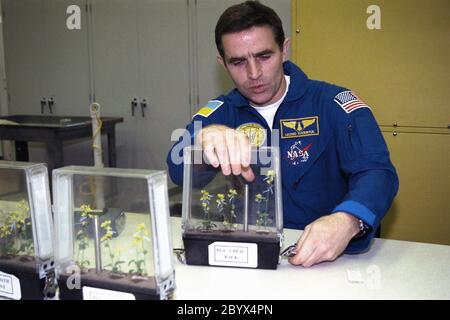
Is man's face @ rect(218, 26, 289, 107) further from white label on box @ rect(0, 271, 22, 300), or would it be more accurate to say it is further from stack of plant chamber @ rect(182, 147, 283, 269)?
white label on box @ rect(0, 271, 22, 300)

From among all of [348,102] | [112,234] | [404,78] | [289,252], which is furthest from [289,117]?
[404,78]

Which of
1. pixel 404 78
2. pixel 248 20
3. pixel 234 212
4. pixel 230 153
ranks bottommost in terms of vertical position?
pixel 234 212

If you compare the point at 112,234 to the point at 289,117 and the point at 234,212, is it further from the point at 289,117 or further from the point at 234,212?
the point at 289,117

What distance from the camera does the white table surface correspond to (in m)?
0.86

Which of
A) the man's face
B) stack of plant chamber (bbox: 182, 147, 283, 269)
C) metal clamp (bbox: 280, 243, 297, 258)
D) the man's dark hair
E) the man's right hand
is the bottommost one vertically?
metal clamp (bbox: 280, 243, 297, 258)

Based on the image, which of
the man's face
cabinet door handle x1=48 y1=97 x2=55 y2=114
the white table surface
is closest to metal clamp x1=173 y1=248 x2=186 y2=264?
the white table surface

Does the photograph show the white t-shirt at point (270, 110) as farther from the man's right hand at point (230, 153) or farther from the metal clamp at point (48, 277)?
the metal clamp at point (48, 277)

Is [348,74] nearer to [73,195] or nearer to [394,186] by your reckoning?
[394,186]

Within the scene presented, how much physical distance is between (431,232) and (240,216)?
6.67 feet

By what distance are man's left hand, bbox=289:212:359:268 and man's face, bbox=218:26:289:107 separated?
0.64 meters

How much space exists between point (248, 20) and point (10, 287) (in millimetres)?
1006

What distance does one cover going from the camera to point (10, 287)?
84 cm

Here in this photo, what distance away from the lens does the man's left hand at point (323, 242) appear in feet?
3.17
